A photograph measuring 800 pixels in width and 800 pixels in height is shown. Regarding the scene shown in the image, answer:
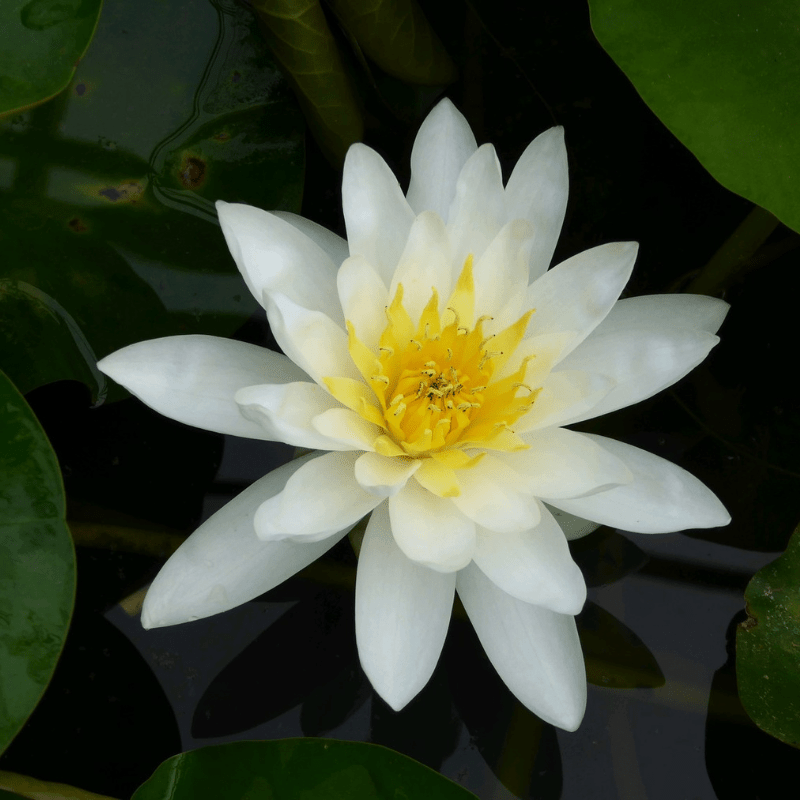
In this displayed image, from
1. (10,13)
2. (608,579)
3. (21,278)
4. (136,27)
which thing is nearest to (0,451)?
(21,278)

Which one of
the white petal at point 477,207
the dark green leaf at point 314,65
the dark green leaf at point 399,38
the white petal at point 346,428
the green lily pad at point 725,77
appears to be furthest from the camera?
the dark green leaf at point 399,38

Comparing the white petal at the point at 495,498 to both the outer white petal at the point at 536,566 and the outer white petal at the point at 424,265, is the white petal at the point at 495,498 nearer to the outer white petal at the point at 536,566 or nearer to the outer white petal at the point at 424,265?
the outer white petal at the point at 536,566

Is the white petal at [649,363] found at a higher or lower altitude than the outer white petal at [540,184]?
lower

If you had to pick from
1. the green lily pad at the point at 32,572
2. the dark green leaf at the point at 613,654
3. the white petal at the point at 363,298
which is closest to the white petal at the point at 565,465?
the white petal at the point at 363,298

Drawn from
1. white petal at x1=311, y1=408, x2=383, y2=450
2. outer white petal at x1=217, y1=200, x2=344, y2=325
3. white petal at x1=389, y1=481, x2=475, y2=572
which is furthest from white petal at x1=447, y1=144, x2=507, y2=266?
white petal at x1=389, y1=481, x2=475, y2=572

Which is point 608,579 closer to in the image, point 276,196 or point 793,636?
point 793,636

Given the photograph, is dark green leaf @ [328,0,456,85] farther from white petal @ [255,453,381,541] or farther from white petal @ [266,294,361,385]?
white petal @ [255,453,381,541]

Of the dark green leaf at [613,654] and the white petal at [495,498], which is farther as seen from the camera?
the dark green leaf at [613,654]
